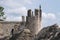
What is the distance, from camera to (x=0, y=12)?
5112 centimetres

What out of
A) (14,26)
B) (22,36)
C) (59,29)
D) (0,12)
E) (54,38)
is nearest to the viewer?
(54,38)

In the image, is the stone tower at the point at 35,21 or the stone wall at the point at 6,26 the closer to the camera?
the stone tower at the point at 35,21

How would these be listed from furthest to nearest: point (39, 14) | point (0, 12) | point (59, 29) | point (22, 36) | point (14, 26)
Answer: point (0, 12)
point (14, 26)
point (39, 14)
point (22, 36)
point (59, 29)

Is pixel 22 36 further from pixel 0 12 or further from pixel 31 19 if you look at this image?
pixel 0 12

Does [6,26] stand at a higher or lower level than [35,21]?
lower

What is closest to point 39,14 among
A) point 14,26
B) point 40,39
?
point 14,26

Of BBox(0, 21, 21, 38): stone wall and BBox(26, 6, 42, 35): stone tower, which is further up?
BBox(26, 6, 42, 35): stone tower

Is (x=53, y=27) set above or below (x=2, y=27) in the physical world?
above

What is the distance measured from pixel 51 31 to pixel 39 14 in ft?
75.0

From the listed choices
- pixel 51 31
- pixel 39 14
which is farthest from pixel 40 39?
pixel 39 14

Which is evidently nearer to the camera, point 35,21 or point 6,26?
point 35,21

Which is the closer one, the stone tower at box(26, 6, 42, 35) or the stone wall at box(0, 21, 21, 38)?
the stone tower at box(26, 6, 42, 35)

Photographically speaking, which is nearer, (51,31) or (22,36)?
(51,31)

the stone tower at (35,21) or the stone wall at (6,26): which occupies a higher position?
the stone tower at (35,21)
